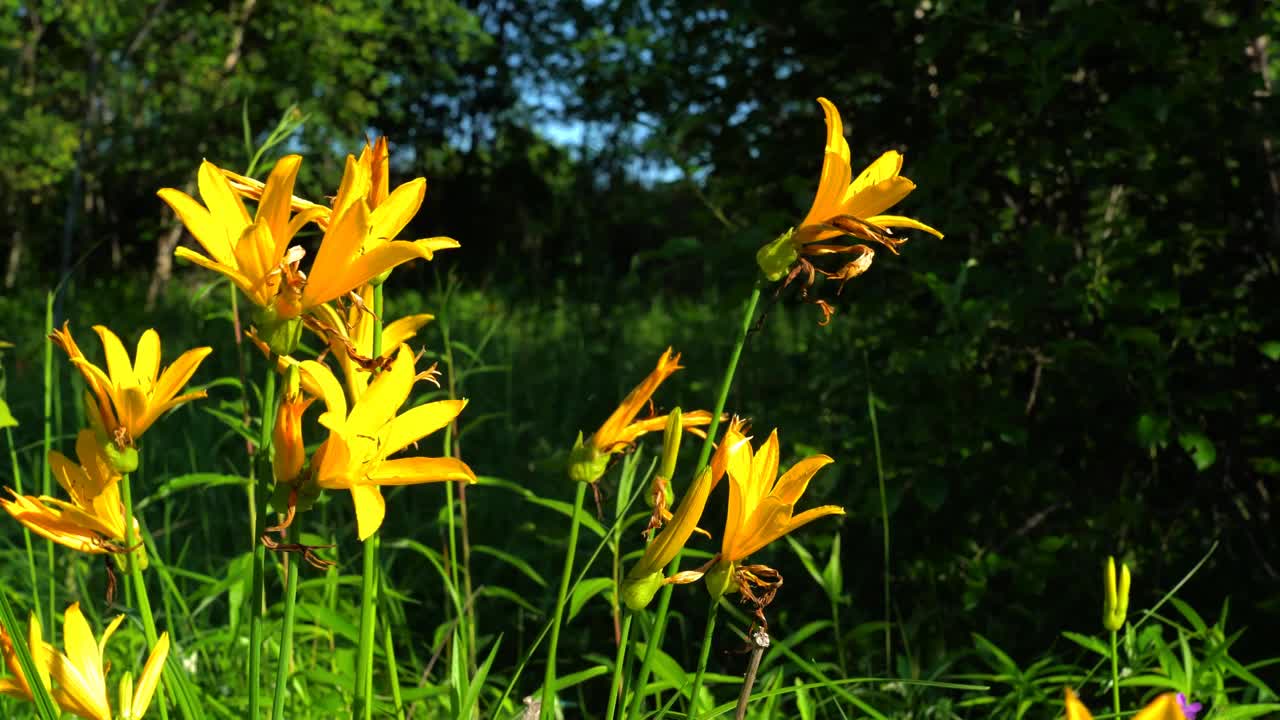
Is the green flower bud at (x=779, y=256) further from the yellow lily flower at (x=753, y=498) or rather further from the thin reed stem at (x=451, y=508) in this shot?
the thin reed stem at (x=451, y=508)

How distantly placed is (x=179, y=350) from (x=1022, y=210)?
3.93 metres

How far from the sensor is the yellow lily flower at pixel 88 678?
0.62 m

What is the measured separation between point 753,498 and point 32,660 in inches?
17.5

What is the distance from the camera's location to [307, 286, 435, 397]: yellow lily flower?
2.05 ft

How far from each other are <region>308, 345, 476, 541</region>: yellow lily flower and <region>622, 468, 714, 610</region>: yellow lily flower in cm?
14

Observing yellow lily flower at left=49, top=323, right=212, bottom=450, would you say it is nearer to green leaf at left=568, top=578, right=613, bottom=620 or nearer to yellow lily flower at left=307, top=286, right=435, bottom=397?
yellow lily flower at left=307, top=286, right=435, bottom=397

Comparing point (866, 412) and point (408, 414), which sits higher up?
point (408, 414)

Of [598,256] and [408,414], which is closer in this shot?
[408,414]

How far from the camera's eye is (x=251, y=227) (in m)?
0.57

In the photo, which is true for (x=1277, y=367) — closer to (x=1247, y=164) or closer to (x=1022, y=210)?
(x=1247, y=164)

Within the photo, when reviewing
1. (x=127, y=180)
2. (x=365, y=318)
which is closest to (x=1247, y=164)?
(x=365, y=318)

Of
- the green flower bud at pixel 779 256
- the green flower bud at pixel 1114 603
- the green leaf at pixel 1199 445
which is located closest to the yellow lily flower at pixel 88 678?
the green flower bud at pixel 779 256

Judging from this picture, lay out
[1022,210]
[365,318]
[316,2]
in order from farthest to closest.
A: [316,2] → [1022,210] → [365,318]

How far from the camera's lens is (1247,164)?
206 cm
